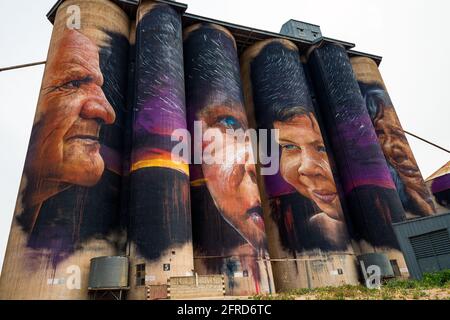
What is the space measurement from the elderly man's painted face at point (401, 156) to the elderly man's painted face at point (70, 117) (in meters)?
37.2

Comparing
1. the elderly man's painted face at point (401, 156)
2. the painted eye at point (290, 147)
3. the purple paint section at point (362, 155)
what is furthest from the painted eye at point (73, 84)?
the elderly man's painted face at point (401, 156)

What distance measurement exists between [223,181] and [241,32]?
2609 centimetres

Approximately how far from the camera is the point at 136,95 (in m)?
33.8

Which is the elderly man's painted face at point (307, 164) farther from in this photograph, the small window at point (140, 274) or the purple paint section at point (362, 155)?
the small window at point (140, 274)

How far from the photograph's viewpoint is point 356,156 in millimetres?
41250

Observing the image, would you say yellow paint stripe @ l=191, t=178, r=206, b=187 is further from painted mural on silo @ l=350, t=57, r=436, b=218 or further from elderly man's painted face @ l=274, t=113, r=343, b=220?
painted mural on silo @ l=350, t=57, r=436, b=218

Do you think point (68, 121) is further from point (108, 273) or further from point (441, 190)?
point (441, 190)

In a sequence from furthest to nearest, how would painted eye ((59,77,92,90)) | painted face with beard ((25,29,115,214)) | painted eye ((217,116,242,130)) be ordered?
painted eye ((217,116,242,130)) < painted eye ((59,77,92,90)) < painted face with beard ((25,29,115,214))

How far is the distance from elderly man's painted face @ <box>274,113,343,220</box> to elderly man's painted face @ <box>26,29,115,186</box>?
19.7 metres

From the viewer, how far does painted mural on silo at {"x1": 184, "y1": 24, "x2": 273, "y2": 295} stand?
95.6 ft

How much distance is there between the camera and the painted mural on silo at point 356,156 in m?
37.4

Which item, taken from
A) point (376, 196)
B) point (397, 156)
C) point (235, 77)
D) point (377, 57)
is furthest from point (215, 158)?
point (377, 57)

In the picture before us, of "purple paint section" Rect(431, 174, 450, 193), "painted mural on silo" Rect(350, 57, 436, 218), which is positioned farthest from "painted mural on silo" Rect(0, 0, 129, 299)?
"purple paint section" Rect(431, 174, 450, 193)
